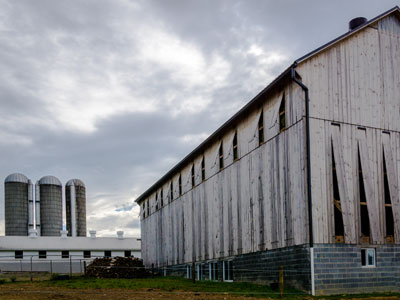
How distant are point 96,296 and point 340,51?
15.5 meters

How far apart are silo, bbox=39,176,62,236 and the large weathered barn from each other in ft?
120

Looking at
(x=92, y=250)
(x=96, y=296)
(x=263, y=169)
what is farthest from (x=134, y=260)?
(x=96, y=296)

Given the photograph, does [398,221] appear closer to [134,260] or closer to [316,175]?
[316,175]

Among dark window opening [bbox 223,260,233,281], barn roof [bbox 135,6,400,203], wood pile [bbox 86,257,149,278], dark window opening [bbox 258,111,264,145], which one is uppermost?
barn roof [bbox 135,6,400,203]

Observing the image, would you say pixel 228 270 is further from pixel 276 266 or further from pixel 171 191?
pixel 171 191

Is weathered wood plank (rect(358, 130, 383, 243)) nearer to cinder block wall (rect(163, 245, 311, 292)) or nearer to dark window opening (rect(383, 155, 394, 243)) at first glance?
dark window opening (rect(383, 155, 394, 243))

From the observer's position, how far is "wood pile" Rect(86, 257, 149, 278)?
38.6 meters

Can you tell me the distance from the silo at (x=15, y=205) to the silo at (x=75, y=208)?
18.0ft

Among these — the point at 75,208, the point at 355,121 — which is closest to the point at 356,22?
the point at 355,121

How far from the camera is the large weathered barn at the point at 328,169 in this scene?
72.3ft

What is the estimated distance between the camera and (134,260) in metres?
42.4

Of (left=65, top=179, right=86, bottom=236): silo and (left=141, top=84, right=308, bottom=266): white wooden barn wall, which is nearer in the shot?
(left=141, top=84, right=308, bottom=266): white wooden barn wall

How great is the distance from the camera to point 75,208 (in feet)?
207

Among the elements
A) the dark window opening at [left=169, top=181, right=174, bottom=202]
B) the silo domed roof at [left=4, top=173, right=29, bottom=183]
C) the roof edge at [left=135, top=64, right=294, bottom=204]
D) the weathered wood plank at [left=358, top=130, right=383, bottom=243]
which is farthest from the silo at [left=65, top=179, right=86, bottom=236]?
the weathered wood plank at [left=358, top=130, right=383, bottom=243]
